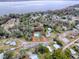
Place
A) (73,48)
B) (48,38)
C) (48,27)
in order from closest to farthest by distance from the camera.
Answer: (73,48)
(48,38)
(48,27)

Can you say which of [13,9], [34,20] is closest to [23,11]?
[13,9]

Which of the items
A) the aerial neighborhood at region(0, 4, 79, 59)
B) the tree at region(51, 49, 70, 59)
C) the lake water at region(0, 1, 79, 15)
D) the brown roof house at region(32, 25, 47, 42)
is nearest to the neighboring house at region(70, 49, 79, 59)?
the aerial neighborhood at region(0, 4, 79, 59)

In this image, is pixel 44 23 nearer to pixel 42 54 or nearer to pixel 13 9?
pixel 42 54

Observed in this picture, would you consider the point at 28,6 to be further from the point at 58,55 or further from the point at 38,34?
the point at 58,55

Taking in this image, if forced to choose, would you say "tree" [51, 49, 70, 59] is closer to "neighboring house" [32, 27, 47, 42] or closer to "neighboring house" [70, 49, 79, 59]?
"neighboring house" [70, 49, 79, 59]

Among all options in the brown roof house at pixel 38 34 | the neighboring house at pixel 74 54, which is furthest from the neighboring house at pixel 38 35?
the neighboring house at pixel 74 54
